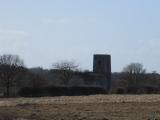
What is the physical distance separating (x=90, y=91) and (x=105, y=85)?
135 feet

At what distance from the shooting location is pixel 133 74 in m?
171

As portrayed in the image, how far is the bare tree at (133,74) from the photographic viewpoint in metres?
157

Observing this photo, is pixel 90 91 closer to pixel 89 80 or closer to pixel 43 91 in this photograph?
pixel 43 91

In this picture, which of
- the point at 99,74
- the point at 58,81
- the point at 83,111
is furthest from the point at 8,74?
the point at 83,111

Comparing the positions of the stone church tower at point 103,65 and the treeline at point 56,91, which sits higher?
the stone church tower at point 103,65

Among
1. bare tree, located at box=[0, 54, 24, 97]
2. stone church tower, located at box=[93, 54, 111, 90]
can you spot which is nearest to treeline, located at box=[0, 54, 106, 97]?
bare tree, located at box=[0, 54, 24, 97]

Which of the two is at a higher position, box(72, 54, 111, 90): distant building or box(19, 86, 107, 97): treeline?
→ box(72, 54, 111, 90): distant building

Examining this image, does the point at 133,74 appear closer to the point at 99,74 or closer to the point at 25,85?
the point at 99,74

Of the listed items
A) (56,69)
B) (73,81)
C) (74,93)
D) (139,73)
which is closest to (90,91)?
(74,93)

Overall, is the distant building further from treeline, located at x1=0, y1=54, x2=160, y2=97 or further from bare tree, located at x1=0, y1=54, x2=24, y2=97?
bare tree, located at x1=0, y1=54, x2=24, y2=97

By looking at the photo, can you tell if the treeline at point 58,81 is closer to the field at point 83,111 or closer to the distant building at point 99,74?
the distant building at point 99,74

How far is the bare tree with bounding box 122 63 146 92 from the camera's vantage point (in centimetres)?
15721

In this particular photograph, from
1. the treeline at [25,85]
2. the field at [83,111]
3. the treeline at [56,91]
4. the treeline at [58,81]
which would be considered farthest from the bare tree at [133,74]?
the field at [83,111]

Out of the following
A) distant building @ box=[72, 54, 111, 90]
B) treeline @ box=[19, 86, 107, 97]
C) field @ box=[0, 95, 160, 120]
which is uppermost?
distant building @ box=[72, 54, 111, 90]
